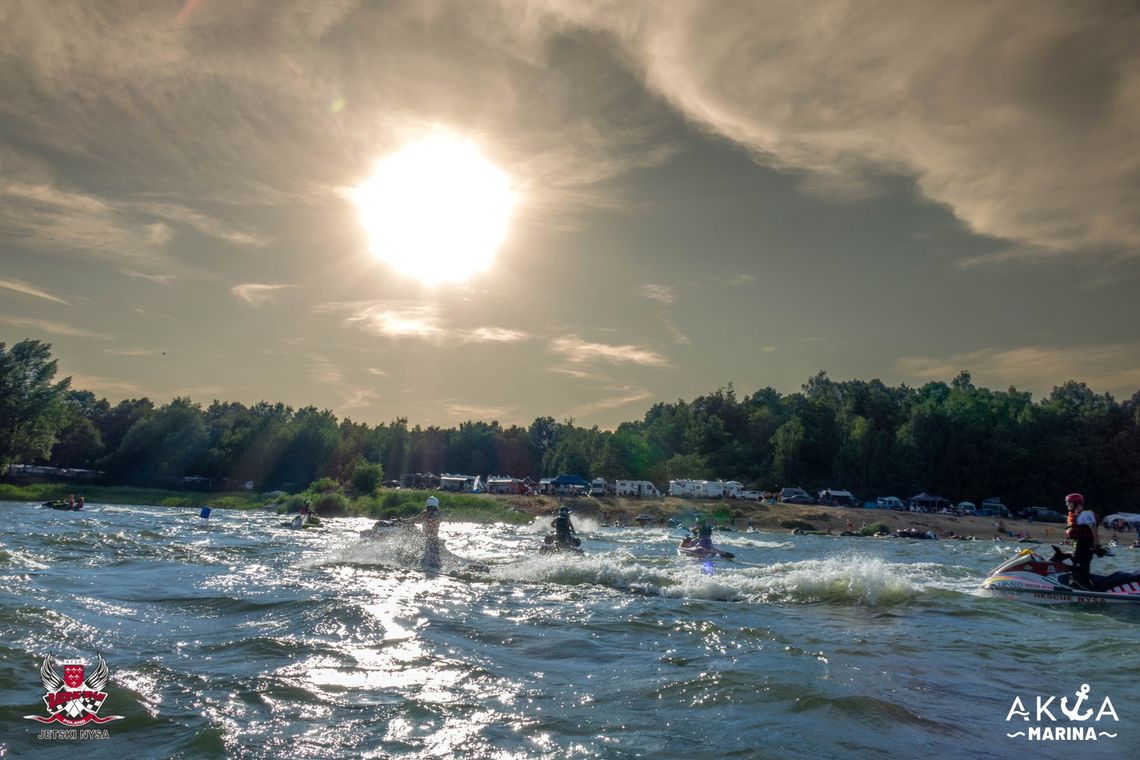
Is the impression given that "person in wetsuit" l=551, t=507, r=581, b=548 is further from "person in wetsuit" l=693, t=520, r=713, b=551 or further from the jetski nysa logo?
the jetski nysa logo

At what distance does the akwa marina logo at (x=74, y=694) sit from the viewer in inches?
307

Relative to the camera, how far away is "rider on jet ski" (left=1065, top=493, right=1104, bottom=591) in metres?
18.7

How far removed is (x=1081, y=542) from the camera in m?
18.9

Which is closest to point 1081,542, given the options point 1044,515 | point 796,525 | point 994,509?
point 796,525

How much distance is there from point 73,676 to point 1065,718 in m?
12.8

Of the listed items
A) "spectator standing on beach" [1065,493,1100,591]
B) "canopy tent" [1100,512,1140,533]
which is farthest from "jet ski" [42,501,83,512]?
"canopy tent" [1100,512,1140,533]

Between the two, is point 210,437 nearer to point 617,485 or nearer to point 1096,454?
point 617,485

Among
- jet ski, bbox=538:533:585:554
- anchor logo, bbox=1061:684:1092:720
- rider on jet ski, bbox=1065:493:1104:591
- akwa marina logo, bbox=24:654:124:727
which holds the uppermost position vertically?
rider on jet ski, bbox=1065:493:1104:591

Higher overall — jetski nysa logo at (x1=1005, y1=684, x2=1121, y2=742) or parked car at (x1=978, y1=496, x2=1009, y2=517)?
jetski nysa logo at (x1=1005, y1=684, x2=1121, y2=742)

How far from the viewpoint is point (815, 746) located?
7535 mm

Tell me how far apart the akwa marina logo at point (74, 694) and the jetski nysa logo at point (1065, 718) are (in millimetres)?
10624

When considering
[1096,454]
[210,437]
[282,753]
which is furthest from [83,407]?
[1096,454]

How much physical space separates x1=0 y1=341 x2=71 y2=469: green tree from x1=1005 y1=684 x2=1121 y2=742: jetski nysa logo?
101523 mm

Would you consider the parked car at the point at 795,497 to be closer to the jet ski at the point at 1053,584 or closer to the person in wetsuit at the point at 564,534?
the person in wetsuit at the point at 564,534
